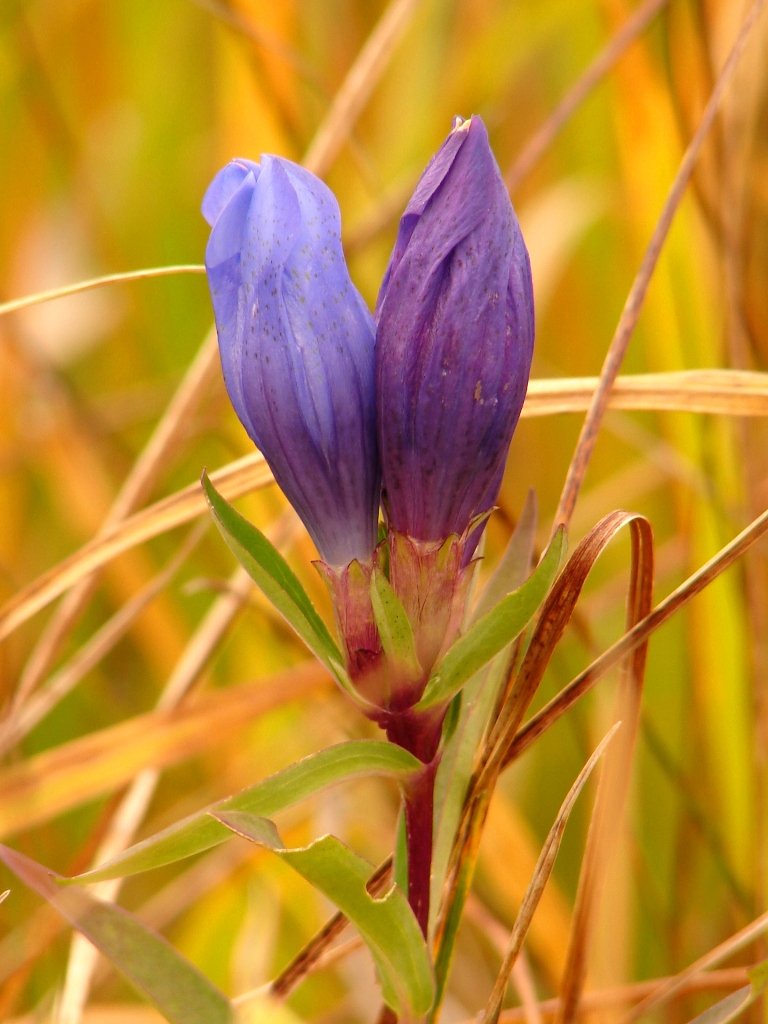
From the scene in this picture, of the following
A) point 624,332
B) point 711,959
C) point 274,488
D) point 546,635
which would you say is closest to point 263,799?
point 546,635

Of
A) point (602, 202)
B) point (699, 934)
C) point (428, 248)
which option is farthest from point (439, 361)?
point (602, 202)

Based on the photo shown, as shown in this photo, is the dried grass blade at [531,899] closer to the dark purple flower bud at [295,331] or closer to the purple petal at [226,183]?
the dark purple flower bud at [295,331]

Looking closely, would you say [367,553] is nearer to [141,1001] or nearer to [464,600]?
[464,600]

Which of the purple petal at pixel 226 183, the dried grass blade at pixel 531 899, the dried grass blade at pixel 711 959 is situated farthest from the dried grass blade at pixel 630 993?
the purple petal at pixel 226 183

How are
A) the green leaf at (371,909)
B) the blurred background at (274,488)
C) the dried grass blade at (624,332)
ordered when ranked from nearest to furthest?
the green leaf at (371,909), the dried grass blade at (624,332), the blurred background at (274,488)

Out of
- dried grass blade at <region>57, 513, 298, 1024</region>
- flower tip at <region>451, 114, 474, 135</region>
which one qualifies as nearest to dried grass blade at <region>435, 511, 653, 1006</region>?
flower tip at <region>451, 114, 474, 135</region>

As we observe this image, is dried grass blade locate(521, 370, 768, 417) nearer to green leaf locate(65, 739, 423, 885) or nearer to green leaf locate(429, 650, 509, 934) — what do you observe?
green leaf locate(429, 650, 509, 934)

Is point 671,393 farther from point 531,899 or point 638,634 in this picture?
point 531,899
